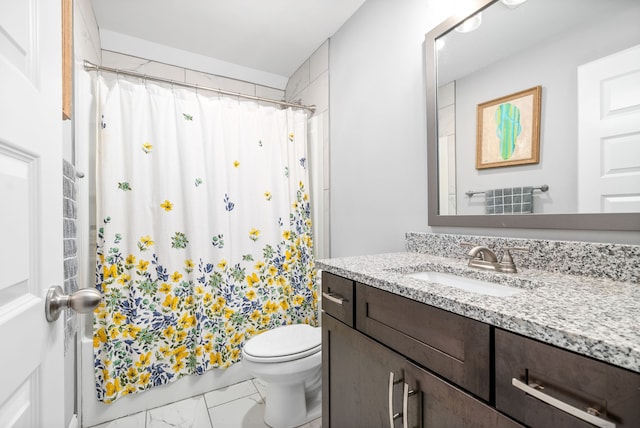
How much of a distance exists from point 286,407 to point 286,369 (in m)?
0.27

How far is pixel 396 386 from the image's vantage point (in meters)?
0.83

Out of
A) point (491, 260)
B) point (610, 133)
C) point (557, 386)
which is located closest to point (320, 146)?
point (491, 260)

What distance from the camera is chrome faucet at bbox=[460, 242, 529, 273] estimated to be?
38.6 inches

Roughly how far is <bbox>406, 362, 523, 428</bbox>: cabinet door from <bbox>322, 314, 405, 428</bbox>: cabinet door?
0.16 feet

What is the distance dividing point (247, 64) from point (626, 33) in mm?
2324

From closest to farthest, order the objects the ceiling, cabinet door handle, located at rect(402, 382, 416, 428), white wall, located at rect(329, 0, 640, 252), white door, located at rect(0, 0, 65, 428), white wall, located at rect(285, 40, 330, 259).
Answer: white door, located at rect(0, 0, 65, 428) < cabinet door handle, located at rect(402, 382, 416, 428) < white wall, located at rect(329, 0, 640, 252) < the ceiling < white wall, located at rect(285, 40, 330, 259)

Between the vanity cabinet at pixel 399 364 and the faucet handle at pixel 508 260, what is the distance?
1.35 ft

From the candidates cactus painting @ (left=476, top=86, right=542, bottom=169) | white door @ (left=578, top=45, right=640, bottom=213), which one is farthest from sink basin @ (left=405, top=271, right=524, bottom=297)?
cactus painting @ (left=476, top=86, right=542, bottom=169)

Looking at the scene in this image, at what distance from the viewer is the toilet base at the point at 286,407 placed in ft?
4.99

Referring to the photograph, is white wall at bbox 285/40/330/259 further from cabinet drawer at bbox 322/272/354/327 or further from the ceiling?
cabinet drawer at bbox 322/272/354/327

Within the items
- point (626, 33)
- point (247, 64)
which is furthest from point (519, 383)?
point (247, 64)

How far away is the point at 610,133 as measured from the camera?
33.4 inches

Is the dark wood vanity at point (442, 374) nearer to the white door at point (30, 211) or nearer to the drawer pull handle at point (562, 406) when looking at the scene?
the drawer pull handle at point (562, 406)

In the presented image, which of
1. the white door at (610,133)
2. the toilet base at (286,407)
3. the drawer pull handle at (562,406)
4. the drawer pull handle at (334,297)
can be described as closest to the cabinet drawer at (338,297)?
the drawer pull handle at (334,297)
